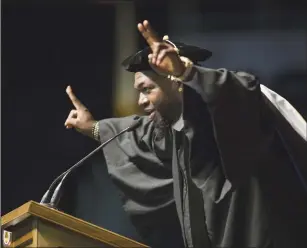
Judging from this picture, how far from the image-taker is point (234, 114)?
229 centimetres

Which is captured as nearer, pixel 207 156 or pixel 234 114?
pixel 234 114

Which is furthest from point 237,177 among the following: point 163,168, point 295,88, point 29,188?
point 29,188

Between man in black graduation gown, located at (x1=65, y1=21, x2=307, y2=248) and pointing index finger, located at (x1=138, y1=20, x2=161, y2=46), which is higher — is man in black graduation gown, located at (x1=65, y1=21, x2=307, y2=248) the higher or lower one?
the lower one

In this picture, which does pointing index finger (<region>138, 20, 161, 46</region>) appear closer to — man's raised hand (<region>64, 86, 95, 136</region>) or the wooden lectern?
the wooden lectern

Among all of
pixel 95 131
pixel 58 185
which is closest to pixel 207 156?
pixel 58 185

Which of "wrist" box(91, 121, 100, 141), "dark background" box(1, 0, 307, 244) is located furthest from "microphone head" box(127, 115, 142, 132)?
"dark background" box(1, 0, 307, 244)

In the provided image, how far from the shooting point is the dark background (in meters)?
3.26

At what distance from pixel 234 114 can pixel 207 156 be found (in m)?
0.17

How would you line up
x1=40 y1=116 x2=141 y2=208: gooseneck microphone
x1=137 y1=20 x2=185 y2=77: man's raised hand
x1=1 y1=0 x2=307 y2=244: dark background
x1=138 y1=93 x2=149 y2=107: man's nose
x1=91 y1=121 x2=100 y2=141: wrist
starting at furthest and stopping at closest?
1. x1=1 y1=0 x2=307 y2=244: dark background
2. x1=91 y1=121 x2=100 y2=141: wrist
3. x1=138 y1=93 x2=149 y2=107: man's nose
4. x1=40 y1=116 x2=141 y2=208: gooseneck microphone
5. x1=137 y1=20 x2=185 y2=77: man's raised hand

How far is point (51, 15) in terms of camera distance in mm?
3330

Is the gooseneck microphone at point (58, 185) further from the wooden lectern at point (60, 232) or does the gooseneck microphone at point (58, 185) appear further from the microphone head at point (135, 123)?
the wooden lectern at point (60, 232)

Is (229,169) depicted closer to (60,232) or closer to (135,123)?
(60,232)

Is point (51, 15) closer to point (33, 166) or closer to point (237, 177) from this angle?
point (33, 166)

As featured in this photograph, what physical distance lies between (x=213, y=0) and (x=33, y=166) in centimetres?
81
